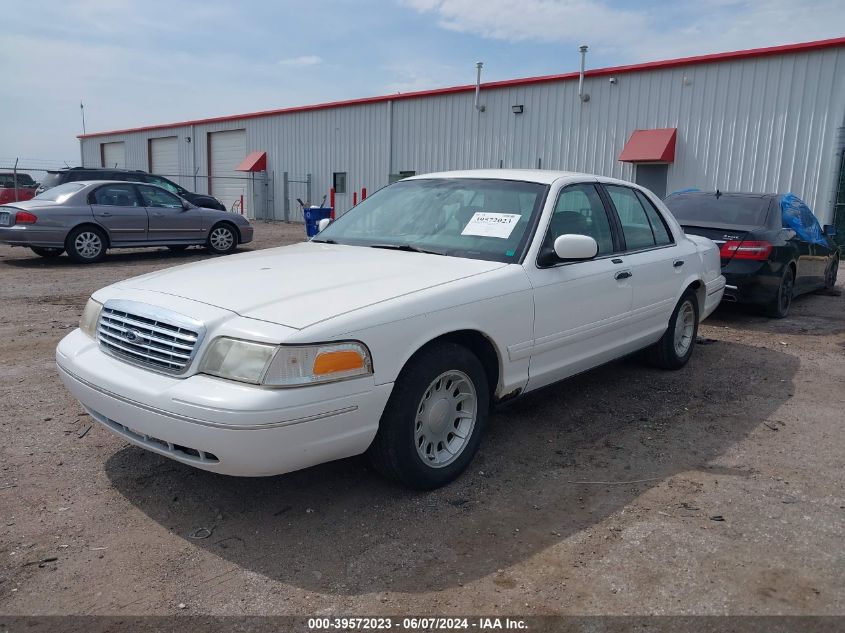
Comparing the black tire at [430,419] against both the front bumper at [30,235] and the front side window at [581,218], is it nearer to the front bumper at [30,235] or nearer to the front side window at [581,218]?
the front side window at [581,218]

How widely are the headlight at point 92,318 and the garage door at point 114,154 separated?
1482 inches

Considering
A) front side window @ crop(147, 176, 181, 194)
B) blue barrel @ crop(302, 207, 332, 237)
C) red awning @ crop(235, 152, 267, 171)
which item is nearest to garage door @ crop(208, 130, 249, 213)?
red awning @ crop(235, 152, 267, 171)

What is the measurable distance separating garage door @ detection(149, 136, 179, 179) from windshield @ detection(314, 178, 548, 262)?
31411 mm

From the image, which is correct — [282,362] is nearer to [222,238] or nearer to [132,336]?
[132,336]

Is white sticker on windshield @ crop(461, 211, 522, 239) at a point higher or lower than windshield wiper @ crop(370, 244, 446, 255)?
higher

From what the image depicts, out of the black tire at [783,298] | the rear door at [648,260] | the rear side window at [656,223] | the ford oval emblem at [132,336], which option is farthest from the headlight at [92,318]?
the black tire at [783,298]

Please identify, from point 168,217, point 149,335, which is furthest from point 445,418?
point 168,217

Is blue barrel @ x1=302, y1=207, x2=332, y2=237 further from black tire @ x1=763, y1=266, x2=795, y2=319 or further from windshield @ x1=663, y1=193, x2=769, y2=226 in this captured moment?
black tire @ x1=763, y1=266, x2=795, y2=319

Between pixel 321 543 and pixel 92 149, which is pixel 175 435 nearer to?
pixel 321 543

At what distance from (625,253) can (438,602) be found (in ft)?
9.68

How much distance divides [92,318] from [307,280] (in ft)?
3.81

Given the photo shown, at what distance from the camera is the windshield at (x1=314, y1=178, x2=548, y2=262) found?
4008 millimetres

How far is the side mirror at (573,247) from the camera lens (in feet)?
12.6

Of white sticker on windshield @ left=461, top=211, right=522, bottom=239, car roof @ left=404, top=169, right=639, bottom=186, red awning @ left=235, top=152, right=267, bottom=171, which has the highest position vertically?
red awning @ left=235, top=152, right=267, bottom=171
